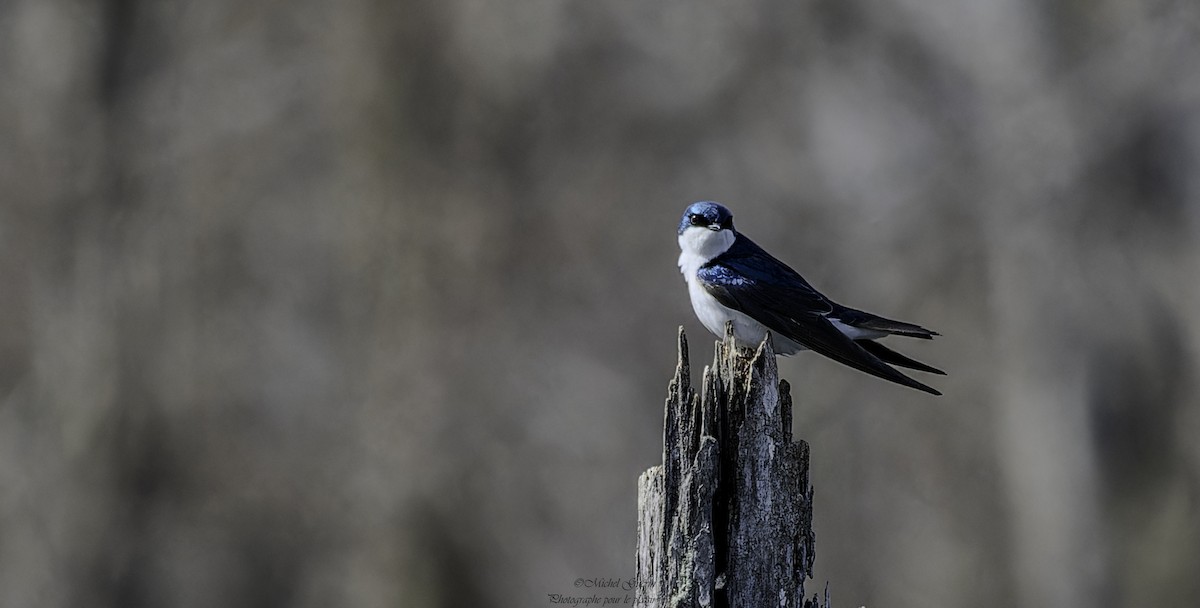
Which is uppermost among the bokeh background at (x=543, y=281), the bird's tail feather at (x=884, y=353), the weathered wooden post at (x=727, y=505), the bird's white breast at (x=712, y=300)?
the bokeh background at (x=543, y=281)

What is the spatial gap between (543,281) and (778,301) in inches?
384

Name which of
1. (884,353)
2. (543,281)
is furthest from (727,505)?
(543,281)

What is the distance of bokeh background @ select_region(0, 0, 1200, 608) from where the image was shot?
40.0 ft

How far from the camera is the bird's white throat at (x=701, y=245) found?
17.1ft

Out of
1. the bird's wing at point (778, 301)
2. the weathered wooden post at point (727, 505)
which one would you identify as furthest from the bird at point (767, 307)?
the weathered wooden post at point (727, 505)

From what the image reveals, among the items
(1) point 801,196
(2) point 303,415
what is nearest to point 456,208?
(2) point 303,415

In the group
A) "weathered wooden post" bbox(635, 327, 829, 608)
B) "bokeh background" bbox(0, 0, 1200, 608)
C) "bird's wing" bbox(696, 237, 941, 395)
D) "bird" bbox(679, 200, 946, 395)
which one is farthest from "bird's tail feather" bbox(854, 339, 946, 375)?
"bokeh background" bbox(0, 0, 1200, 608)

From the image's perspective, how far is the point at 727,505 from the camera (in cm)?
356

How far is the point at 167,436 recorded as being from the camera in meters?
13.9

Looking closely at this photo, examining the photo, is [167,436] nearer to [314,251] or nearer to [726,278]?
[314,251]

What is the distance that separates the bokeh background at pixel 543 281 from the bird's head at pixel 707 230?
627cm

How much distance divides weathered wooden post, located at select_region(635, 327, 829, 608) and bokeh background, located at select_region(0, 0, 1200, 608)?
7887 mm

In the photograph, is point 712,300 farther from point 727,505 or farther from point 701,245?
point 727,505

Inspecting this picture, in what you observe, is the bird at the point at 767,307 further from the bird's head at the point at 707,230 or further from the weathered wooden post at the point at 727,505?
the weathered wooden post at the point at 727,505
